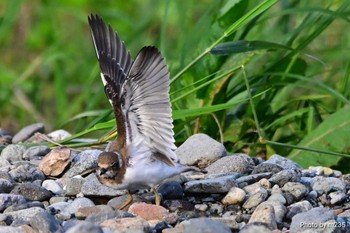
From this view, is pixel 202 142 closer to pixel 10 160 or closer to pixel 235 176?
pixel 235 176

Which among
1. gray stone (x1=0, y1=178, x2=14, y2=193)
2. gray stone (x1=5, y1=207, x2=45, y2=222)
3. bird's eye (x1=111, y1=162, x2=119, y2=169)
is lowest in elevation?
gray stone (x1=5, y1=207, x2=45, y2=222)

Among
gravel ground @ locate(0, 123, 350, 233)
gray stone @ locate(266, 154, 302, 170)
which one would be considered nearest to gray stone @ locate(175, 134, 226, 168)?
gravel ground @ locate(0, 123, 350, 233)

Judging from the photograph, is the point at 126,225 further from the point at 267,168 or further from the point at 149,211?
the point at 267,168

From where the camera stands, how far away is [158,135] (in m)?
4.59

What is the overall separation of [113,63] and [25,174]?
0.68 m

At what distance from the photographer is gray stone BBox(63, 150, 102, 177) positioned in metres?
4.89

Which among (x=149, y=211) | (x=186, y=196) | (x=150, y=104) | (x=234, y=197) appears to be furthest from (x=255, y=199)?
(x=150, y=104)

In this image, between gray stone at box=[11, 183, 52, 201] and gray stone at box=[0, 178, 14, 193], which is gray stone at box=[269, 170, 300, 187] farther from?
gray stone at box=[0, 178, 14, 193]

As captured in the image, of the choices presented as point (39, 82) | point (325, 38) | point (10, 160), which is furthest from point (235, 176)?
point (39, 82)

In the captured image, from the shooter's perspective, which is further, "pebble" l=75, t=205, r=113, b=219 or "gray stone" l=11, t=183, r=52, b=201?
"gray stone" l=11, t=183, r=52, b=201

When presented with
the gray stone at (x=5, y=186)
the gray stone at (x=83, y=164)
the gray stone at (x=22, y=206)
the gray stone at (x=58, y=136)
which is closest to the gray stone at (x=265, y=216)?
the gray stone at (x=22, y=206)

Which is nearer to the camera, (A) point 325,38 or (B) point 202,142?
(B) point 202,142

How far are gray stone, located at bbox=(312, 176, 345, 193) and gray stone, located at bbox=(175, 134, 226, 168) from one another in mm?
540

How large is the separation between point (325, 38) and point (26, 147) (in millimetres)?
3306
